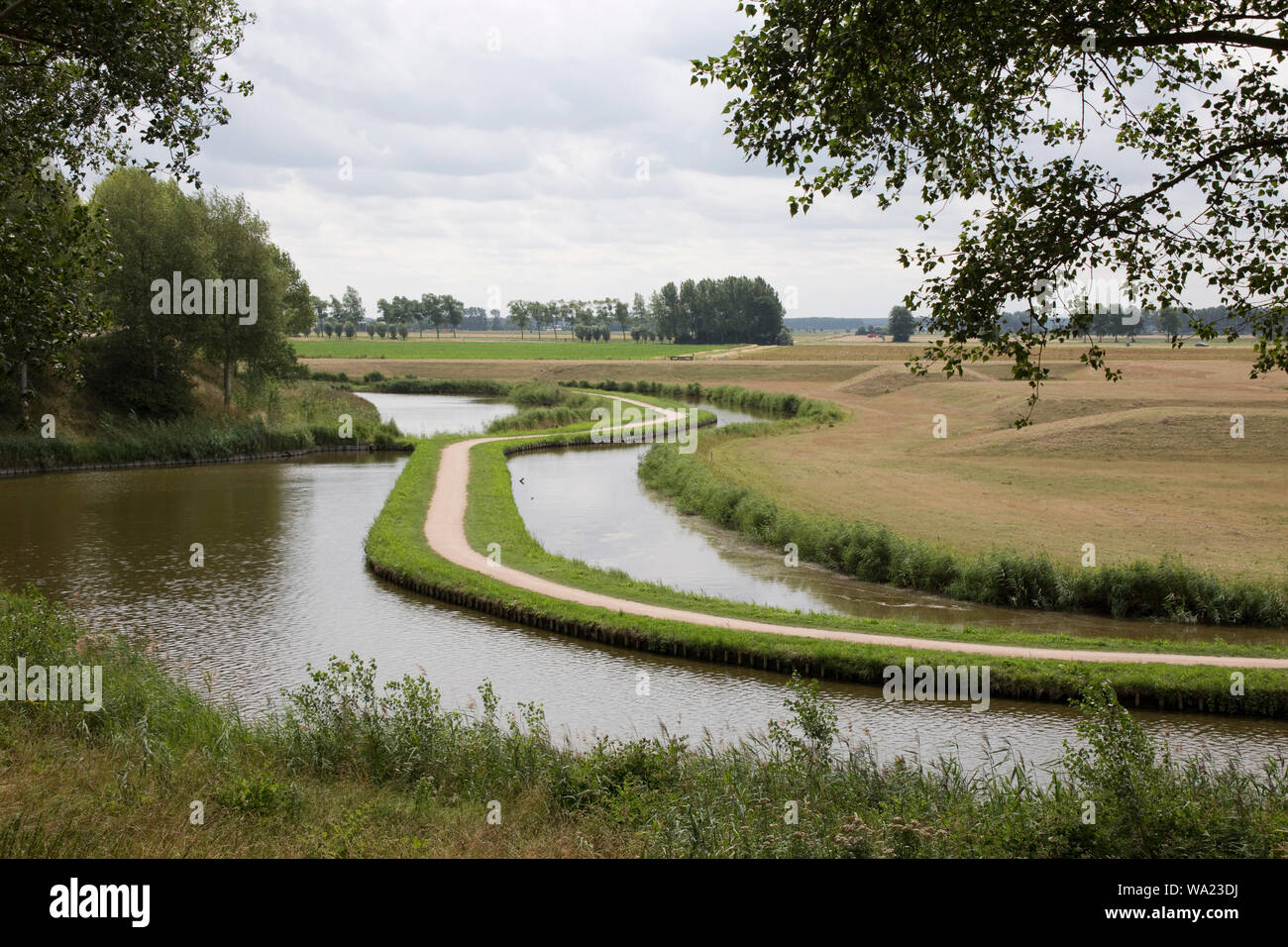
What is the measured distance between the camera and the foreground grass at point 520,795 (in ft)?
26.4

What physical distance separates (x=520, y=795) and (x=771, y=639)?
9255 millimetres

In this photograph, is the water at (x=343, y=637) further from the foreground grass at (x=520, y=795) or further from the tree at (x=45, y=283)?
the tree at (x=45, y=283)

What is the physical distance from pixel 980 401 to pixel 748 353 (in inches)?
2879

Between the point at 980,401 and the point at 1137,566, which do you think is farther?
the point at 980,401

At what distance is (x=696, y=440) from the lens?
2202 inches

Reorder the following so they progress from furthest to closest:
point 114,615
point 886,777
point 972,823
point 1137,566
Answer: point 1137,566 → point 114,615 → point 886,777 → point 972,823

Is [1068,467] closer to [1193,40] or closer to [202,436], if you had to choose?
[1193,40]

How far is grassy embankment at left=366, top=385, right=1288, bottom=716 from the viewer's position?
16344 mm

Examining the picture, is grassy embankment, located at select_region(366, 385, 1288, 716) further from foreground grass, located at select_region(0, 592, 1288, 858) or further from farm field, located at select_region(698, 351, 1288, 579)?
farm field, located at select_region(698, 351, 1288, 579)

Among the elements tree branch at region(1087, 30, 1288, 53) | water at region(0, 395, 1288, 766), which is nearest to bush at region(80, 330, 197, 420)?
water at region(0, 395, 1288, 766)

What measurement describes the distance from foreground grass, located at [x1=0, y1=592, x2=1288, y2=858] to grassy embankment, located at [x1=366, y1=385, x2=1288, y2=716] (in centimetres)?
254

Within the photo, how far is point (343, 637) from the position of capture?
20484mm

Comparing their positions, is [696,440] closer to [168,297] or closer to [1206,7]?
[168,297]

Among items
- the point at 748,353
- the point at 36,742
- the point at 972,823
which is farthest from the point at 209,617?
the point at 748,353
